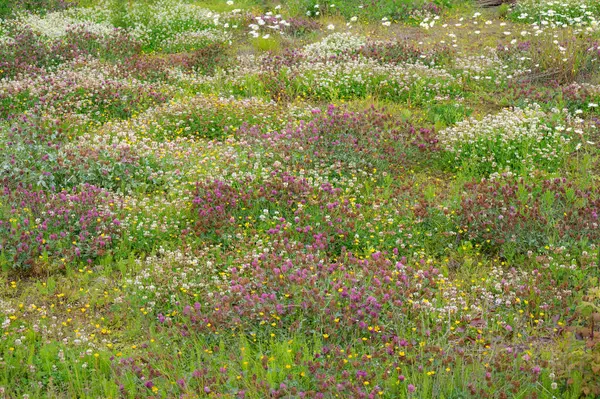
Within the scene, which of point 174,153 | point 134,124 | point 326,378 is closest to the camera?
point 326,378

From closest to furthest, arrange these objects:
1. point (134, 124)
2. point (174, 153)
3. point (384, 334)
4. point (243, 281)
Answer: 1. point (384, 334)
2. point (243, 281)
3. point (174, 153)
4. point (134, 124)

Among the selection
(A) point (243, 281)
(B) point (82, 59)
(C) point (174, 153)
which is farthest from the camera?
(B) point (82, 59)

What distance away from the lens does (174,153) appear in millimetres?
8195

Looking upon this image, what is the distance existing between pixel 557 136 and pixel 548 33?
4572 millimetres

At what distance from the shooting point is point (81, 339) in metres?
5.12

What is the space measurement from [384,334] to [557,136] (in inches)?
185

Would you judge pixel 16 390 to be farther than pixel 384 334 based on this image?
No

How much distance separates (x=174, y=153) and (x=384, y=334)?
420cm

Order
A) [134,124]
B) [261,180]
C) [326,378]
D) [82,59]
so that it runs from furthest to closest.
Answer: [82,59]
[134,124]
[261,180]
[326,378]

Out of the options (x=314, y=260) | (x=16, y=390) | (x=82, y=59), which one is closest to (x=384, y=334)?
(x=314, y=260)

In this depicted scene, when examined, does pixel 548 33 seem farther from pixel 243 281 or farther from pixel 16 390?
pixel 16 390

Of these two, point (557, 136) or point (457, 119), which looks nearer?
point (557, 136)

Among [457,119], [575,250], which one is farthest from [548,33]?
[575,250]

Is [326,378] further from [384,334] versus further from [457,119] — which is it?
[457,119]
